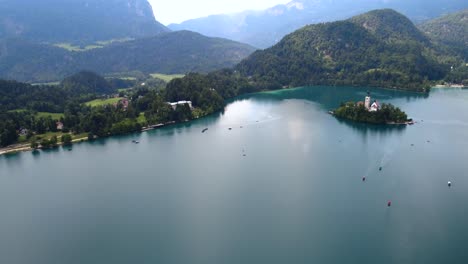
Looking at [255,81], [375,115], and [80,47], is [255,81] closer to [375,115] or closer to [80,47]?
[375,115]

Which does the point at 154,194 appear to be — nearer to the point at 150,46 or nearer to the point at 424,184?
the point at 424,184

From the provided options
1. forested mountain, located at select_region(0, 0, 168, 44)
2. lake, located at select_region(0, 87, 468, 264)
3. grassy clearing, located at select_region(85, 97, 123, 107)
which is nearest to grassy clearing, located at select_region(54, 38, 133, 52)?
forested mountain, located at select_region(0, 0, 168, 44)

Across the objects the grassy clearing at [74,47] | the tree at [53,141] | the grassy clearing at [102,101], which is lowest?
the tree at [53,141]

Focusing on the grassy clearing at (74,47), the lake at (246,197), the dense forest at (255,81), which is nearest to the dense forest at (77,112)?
the dense forest at (255,81)

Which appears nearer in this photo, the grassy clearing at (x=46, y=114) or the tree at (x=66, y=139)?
the tree at (x=66, y=139)

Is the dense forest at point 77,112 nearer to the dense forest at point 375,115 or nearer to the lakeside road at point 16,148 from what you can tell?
the lakeside road at point 16,148

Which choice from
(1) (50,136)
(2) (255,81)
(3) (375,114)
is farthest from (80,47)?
(3) (375,114)
